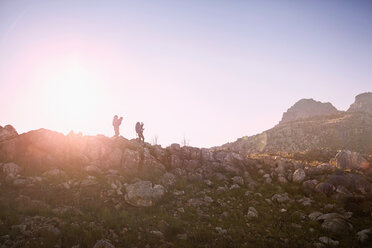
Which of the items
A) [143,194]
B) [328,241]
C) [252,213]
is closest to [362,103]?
[252,213]

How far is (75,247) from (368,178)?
81.2 feet

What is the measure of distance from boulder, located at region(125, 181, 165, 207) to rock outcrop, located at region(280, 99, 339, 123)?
12276cm

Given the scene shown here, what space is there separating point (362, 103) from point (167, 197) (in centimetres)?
13879

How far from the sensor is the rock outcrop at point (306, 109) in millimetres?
123188

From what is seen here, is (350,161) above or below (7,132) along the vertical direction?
below

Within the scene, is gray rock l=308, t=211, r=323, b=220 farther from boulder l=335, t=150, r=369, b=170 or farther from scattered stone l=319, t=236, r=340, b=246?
boulder l=335, t=150, r=369, b=170

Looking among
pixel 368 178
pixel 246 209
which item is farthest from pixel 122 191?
pixel 368 178

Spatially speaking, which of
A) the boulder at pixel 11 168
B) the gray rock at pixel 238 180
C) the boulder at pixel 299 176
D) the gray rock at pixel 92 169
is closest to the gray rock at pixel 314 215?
the boulder at pixel 299 176

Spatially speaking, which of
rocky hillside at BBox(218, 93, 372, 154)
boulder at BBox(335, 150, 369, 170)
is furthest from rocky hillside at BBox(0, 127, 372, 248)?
rocky hillside at BBox(218, 93, 372, 154)

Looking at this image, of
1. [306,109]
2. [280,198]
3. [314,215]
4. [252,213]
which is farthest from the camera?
[306,109]

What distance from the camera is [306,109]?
13038 centimetres

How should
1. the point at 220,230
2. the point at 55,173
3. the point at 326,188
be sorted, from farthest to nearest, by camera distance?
the point at 326,188 < the point at 55,173 < the point at 220,230

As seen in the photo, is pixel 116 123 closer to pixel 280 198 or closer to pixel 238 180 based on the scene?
pixel 238 180

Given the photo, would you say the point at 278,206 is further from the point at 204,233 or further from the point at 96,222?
the point at 96,222
